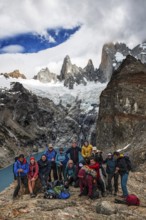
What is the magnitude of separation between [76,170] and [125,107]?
41.6 meters

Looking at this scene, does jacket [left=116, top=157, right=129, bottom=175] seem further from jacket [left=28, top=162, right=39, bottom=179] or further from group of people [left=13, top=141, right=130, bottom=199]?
jacket [left=28, top=162, right=39, bottom=179]

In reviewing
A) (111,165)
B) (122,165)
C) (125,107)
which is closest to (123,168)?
(122,165)

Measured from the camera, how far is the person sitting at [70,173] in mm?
23375

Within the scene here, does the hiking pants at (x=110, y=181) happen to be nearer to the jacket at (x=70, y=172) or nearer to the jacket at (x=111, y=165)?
the jacket at (x=111, y=165)

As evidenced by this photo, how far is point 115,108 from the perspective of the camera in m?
66.7

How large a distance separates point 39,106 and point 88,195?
587 ft

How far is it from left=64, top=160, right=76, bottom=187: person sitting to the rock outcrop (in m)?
33.1

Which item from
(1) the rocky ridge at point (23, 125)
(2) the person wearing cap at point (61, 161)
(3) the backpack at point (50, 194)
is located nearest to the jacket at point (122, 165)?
(3) the backpack at point (50, 194)

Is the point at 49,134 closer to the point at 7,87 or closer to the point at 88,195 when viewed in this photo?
the point at 7,87

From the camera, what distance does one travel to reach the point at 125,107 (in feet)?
209

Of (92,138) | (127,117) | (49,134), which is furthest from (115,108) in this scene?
(49,134)

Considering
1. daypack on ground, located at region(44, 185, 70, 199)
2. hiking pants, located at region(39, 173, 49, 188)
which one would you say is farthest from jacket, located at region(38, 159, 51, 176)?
daypack on ground, located at region(44, 185, 70, 199)

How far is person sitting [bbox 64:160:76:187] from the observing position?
2338cm

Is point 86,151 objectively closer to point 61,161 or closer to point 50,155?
point 61,161
